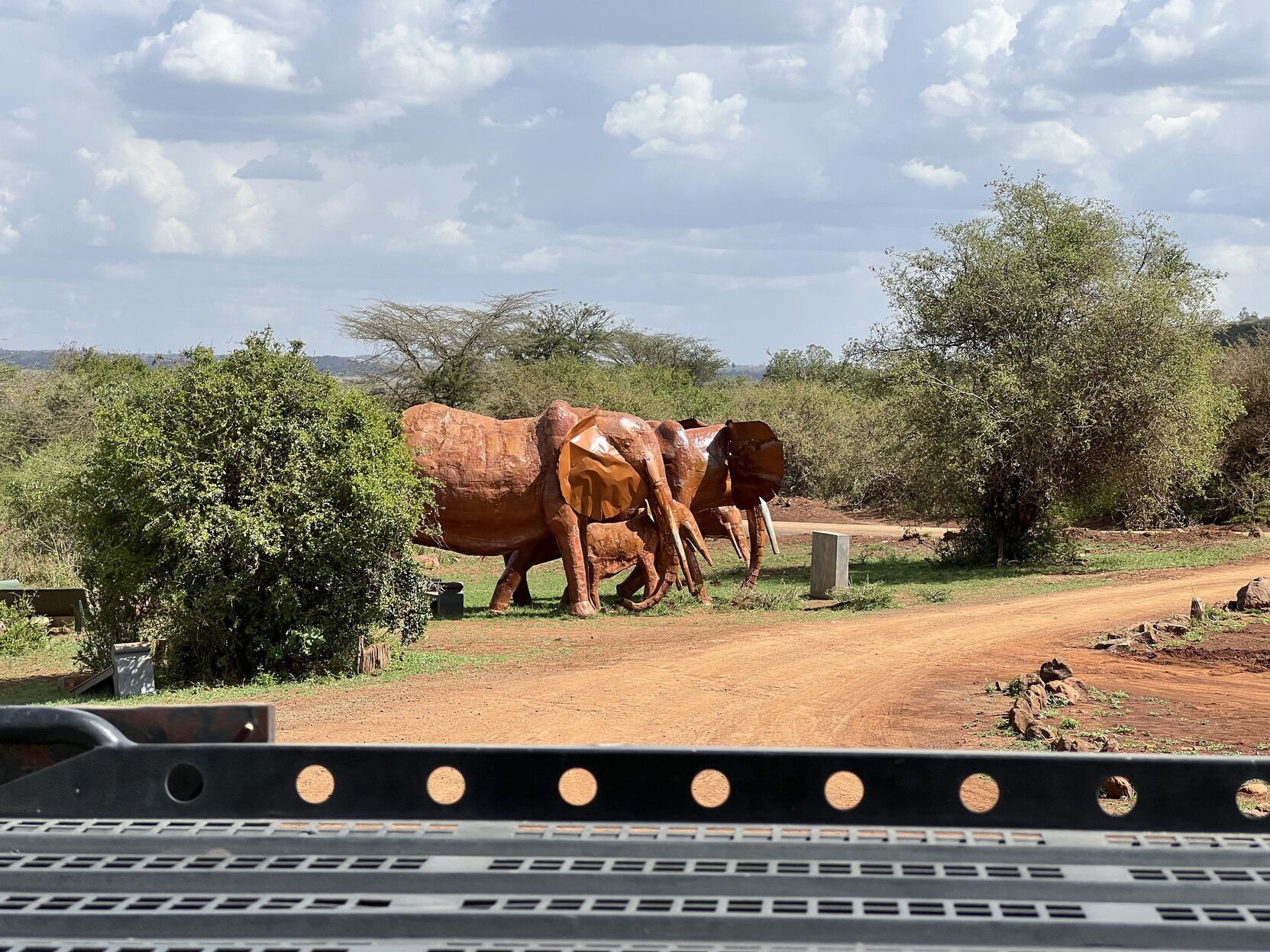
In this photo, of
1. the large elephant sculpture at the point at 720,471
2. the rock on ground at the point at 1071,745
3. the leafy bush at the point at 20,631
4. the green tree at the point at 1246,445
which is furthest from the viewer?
the green tree at the point at 1246,445

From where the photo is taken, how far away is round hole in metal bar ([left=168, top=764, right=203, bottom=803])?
215 centimetres

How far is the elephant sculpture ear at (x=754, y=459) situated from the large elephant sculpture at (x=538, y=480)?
5.73 feet

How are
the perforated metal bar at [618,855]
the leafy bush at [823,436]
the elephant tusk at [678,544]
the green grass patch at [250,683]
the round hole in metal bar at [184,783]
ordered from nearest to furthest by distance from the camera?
the perforated metal bar at [618,855] < the round hole in metal bar at [184,783] < the green grass patch at [250,683] < the elephant tusk at [678,544] < the leafy bush at [823,436]

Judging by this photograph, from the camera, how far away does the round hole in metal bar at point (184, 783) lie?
7.05 feet

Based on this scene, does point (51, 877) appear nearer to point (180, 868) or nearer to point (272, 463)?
point (180, 868)

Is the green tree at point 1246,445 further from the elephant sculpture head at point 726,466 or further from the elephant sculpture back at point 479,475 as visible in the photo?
the elephant sculpture back at point 479,475

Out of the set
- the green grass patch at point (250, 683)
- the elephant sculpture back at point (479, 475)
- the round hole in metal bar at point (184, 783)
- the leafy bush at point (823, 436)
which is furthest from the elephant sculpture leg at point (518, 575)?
the round hole in metal bar at point (184, 783)

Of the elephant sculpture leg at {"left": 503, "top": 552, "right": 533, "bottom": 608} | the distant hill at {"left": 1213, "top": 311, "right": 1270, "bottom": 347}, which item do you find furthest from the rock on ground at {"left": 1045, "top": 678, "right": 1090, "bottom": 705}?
the distant hill at {"left": 1213, "top": 311, "right": 1270, "bottom": 347}

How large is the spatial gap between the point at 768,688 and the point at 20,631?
9068mm

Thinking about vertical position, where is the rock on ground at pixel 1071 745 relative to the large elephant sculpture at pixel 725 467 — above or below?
below

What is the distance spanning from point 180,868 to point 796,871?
2.86ft

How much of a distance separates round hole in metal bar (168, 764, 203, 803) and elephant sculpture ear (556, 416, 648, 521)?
1599cm

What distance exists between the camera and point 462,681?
39.4ft

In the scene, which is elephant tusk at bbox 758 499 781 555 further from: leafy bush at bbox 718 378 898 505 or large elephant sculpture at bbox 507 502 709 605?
leafy bush at bbox 718 378 898 505
